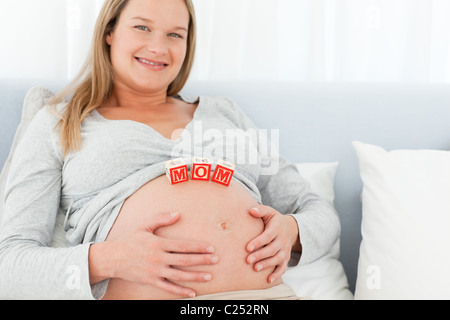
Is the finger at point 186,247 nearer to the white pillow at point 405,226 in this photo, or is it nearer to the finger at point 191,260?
the finger at point 191,260

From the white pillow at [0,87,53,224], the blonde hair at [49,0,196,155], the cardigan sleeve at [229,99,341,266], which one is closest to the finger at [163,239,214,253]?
the cardigan sleeve at [229,99,341,266]

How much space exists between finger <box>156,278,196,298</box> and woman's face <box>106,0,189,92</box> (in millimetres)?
538

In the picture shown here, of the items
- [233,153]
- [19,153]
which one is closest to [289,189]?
[233,153]

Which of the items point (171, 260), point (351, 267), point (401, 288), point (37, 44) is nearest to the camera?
point (171, 260)

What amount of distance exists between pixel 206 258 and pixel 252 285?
11 centimetres

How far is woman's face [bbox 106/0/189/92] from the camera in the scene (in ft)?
3.55

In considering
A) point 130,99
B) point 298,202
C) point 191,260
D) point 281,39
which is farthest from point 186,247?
point 281,39

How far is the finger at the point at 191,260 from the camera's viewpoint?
0.81 meters

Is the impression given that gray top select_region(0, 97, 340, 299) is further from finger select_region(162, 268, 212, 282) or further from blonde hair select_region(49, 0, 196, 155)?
finger select_region(162, 268, 212, 282)

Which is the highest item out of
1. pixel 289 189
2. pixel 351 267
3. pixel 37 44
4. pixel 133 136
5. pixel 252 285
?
pixel 37 44

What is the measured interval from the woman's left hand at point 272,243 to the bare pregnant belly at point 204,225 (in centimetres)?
2

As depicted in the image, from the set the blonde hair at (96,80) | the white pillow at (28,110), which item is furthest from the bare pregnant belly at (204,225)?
the white pillow at (28,110)

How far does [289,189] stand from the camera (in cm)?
112
